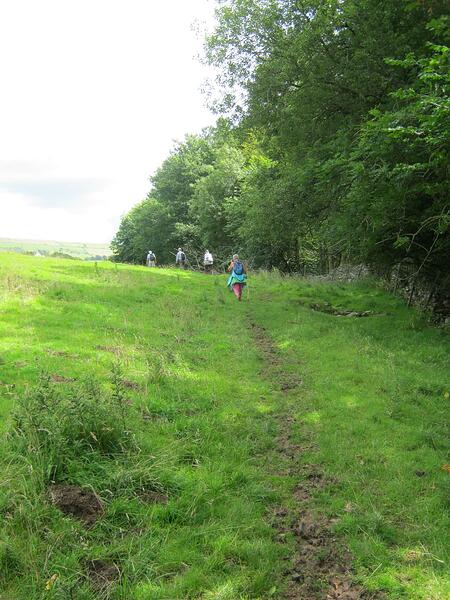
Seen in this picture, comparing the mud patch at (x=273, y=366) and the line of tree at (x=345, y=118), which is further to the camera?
the line of tree at (x=345, y=118)

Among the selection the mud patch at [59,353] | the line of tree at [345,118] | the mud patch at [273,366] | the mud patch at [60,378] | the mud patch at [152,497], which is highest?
the line of tree at [345,118]

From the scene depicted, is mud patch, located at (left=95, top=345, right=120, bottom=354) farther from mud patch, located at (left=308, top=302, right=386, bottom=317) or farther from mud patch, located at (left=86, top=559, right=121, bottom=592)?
mud patch, located at (left=308, top=302, right=386, bottom=317)

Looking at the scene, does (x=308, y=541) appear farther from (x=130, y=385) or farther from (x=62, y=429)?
(x=130, y=385)

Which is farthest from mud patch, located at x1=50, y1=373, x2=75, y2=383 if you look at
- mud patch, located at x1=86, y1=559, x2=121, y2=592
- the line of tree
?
the line of tree

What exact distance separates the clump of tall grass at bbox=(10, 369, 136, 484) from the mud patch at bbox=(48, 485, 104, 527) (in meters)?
0.24

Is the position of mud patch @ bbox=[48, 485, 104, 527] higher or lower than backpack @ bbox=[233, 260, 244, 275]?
lower

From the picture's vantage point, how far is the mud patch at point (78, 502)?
5.05 metres

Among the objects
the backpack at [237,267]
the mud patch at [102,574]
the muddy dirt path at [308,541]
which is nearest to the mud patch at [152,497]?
the mud patch at [102,574]

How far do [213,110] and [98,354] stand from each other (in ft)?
50.3

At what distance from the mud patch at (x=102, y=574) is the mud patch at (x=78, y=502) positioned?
532 millimetres

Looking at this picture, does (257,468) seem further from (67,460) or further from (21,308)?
(21,308)

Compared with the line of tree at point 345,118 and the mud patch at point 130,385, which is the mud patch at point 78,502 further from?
the line of tree at point 345,118

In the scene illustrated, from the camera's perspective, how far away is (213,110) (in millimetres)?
21500

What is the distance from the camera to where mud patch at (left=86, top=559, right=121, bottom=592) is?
14.0 feet
